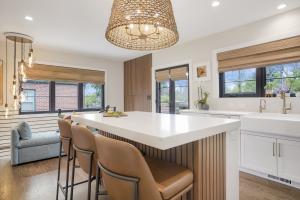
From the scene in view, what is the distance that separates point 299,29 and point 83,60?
5.07 meters

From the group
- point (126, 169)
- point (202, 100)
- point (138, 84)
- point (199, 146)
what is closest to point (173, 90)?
point (202, 100)

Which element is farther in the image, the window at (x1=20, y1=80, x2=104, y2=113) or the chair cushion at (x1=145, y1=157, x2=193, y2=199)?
the window at (x1=20, y1=80, x2=104, y2=113)

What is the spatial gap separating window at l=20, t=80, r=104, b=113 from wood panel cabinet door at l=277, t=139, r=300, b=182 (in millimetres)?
4908

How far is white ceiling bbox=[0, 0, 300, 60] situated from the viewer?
8.51ft

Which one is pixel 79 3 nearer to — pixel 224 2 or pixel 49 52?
pixel 224 2

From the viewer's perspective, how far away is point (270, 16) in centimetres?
293

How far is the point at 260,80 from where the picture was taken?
319 centimetres

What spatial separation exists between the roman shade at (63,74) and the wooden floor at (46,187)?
7.74 feet

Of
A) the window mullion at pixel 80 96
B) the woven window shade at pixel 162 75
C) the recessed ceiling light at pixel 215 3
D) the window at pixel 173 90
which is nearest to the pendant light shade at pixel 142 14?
the recessed ceiling light at pixel 215 3

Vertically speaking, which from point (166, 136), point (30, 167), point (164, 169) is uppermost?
A: point (166, 136)

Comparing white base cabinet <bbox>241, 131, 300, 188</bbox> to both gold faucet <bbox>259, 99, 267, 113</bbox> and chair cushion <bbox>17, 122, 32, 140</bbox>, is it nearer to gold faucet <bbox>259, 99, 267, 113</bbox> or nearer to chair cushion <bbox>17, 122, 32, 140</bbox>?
gold faucet <bbox>259, 99, 267, 113</bbox>

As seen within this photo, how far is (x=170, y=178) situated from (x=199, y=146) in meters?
0.27

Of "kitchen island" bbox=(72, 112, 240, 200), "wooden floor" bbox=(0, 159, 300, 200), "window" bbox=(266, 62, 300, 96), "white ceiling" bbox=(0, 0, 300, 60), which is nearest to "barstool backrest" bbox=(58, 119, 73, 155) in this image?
"kitchen island" bbox=(72, 112, 240, 200)

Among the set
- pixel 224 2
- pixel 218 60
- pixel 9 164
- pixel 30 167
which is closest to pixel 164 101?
pixel 218 60
